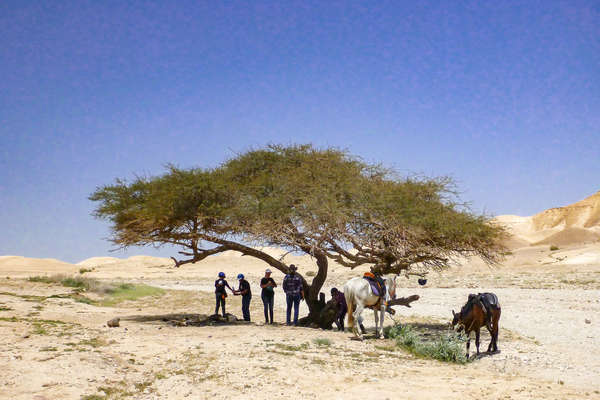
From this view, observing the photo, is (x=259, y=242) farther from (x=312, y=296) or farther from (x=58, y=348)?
(x=58, y=348)

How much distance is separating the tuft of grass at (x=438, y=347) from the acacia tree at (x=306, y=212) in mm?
3506

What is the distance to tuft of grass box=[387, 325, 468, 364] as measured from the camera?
12.5 m

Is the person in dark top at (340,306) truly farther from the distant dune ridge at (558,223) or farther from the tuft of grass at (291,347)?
the distant dune ridge at (558,223)

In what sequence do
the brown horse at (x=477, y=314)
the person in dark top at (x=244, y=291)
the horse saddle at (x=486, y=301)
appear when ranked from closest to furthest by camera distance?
1. the brown horse at (x=477, y=314)
2. the horse saddle at (x=486, y=301)
3. the person in dark top at (x=244, y=291)

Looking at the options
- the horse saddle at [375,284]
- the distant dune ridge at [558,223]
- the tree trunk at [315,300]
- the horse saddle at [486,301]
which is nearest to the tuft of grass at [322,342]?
the horse saddle at [375,284]

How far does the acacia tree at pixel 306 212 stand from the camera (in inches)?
666

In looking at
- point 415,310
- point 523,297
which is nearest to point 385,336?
point 415,310

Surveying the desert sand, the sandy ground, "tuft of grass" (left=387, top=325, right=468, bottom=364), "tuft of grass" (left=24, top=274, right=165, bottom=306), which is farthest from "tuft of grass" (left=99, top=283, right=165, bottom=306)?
"tuft of grass" (left=387, top=325, right=468, bottom=364)

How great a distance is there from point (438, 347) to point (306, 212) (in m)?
6.23

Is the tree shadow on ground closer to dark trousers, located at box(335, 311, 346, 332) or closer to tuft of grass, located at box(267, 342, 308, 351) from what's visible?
dark trousers, located at box(335, 311, 346, 332)

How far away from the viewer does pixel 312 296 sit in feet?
63.3

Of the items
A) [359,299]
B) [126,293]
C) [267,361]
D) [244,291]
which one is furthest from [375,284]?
[126,293]

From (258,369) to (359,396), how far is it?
2.59 m

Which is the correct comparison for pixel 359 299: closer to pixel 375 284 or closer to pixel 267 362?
pixel 375 284
